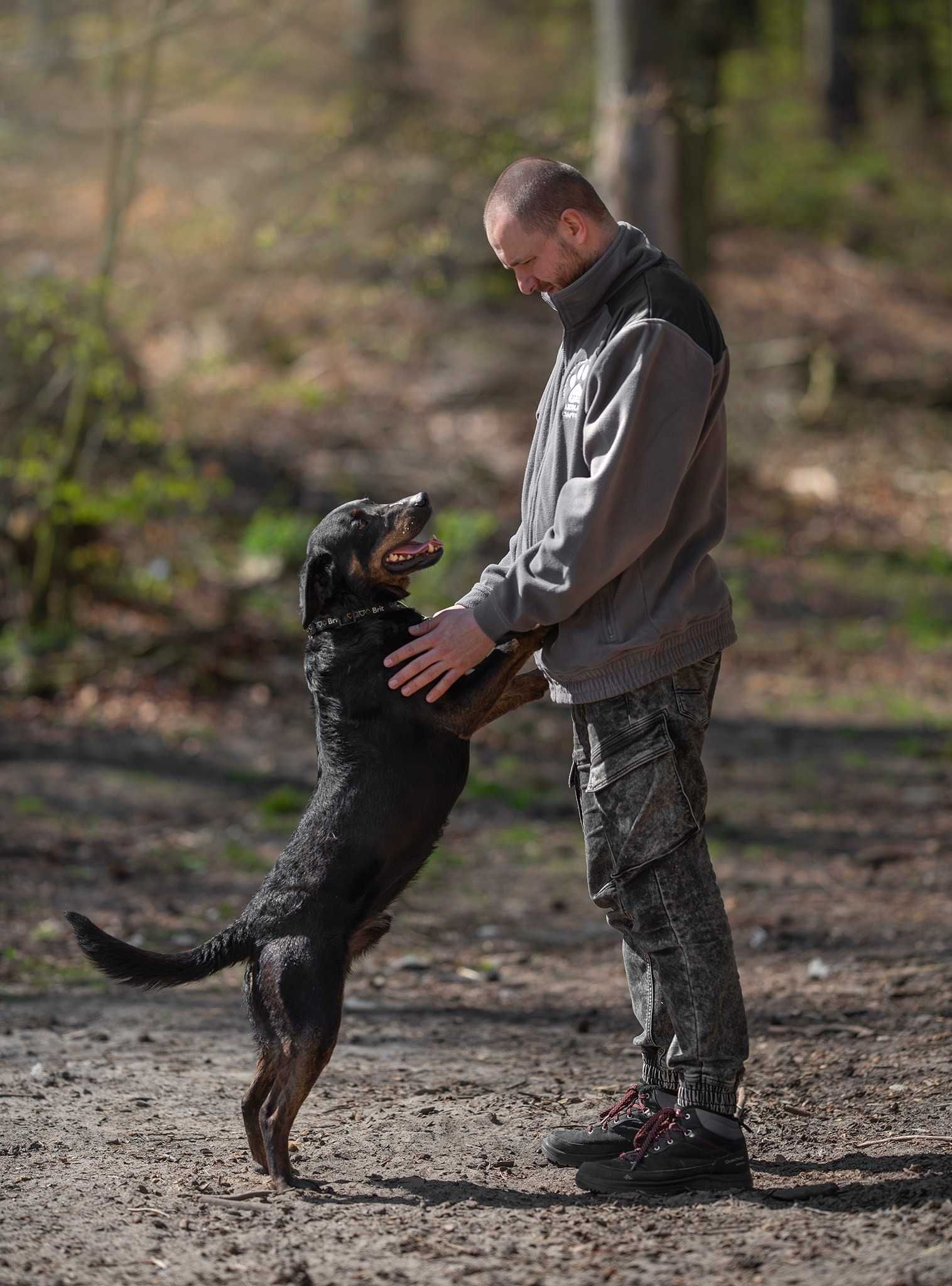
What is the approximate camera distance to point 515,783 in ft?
28.8

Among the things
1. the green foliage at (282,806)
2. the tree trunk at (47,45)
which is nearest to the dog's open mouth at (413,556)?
the green foliage at (282,806)

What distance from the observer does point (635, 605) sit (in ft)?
11.8

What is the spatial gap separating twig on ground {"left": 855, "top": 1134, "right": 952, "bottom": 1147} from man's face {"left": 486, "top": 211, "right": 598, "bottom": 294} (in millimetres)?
2514

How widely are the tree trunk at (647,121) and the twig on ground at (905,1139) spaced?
8.72m

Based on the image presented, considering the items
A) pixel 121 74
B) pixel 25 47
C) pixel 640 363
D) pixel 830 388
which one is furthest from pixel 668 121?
pixel 640 363

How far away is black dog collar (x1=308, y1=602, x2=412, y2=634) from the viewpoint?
13.4ft

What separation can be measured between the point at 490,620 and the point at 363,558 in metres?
0.64

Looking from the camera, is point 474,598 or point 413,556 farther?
point 413,556

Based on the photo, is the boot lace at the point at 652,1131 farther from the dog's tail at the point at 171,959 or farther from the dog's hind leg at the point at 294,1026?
the dog's tail at the point at 171,959

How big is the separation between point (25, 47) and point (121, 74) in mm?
1635

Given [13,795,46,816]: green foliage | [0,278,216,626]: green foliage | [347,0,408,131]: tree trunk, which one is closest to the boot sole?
[13,795,46,816]: green foliage

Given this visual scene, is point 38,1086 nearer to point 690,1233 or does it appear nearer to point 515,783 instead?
point 690,1233

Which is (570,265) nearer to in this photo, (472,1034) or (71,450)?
(472,1034)

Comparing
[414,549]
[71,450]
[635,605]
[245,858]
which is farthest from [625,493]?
[71,450]
